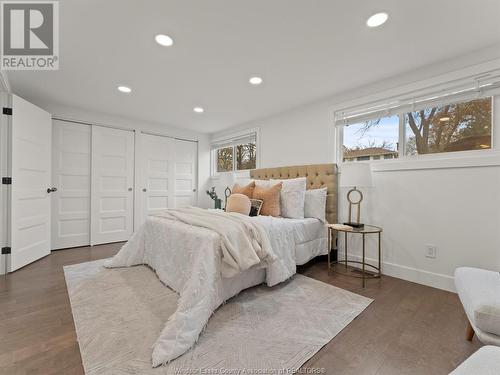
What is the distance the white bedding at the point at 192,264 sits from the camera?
140 centimetres

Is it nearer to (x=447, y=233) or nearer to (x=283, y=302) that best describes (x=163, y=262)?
(x=283, y=302)

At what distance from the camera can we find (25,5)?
1689 mm

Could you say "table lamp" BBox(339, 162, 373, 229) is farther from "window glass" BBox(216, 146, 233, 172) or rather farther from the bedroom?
"window glass" BBox(216, 146, 233, 172)

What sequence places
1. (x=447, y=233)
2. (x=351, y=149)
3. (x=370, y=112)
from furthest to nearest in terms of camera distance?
(x=351, y=149) → (x=370, y=112) → (x=447, y=233)

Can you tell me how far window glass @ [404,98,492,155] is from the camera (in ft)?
7.13

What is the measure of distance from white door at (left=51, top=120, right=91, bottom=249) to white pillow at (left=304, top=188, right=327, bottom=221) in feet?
12.0

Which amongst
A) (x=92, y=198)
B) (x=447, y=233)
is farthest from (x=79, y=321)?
(x=447, y=233)

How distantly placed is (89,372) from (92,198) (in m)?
3.36

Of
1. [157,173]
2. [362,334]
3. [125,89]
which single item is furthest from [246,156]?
[362,334]

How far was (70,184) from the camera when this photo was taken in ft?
12.2

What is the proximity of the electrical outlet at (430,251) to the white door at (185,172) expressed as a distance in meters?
4.30

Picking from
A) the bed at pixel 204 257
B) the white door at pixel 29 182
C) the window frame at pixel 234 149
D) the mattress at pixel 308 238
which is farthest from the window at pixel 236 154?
the white door at pixel 29 182

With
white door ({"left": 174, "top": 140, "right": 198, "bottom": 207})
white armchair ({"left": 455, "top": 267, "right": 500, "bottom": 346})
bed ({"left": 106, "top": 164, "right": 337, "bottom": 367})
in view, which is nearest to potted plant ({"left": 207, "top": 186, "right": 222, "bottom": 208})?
white door ({"left": 174, "top": 140, "right": 198, "bottom": 207})

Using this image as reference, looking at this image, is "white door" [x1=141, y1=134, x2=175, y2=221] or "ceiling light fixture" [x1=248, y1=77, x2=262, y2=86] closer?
"ceiling light fixture" [x1=248, y1=77, x2=262, y2=86]
